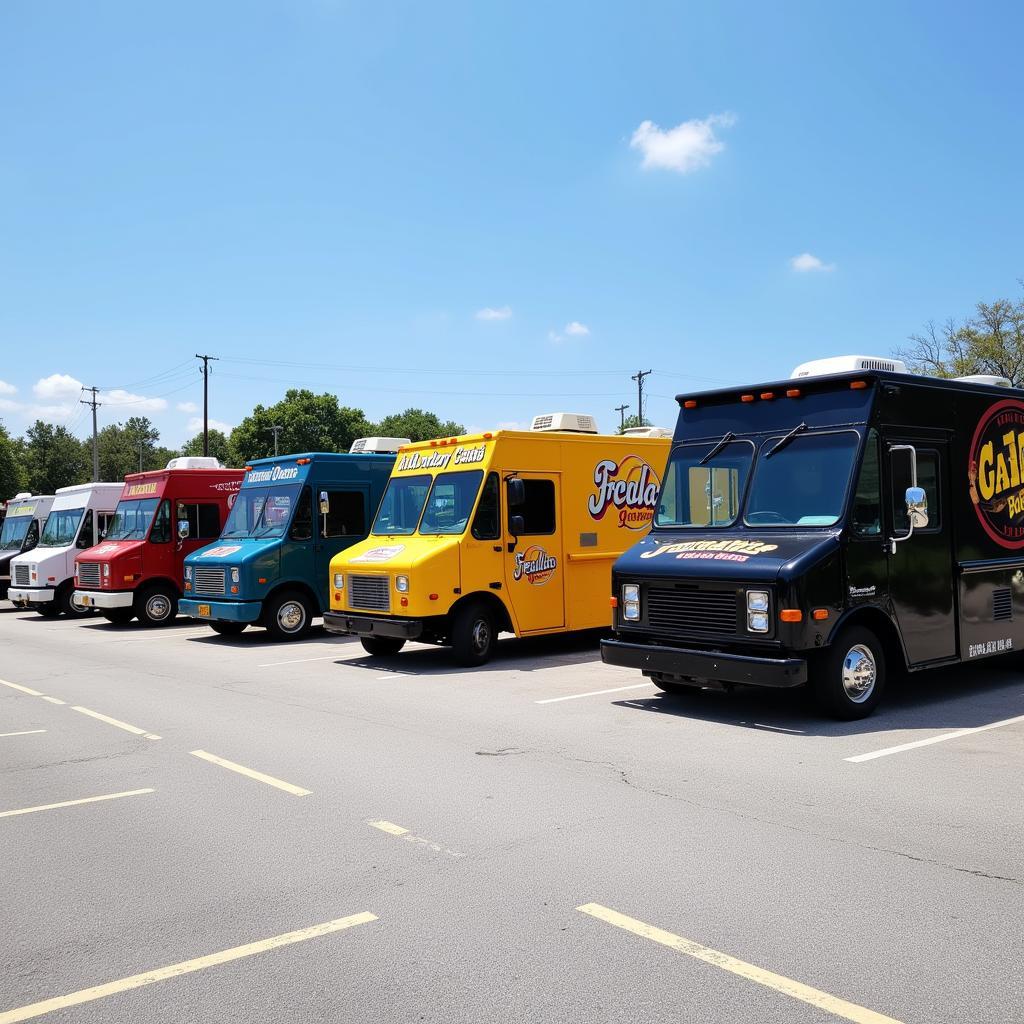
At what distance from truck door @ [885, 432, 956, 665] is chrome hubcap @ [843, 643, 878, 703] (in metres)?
0.48

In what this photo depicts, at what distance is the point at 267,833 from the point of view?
5.52 m

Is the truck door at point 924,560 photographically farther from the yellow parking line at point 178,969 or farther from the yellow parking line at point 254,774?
the yellow parking line at point 178,969

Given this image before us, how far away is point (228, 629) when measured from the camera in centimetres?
1758

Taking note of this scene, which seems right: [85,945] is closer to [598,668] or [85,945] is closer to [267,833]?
[267,833]

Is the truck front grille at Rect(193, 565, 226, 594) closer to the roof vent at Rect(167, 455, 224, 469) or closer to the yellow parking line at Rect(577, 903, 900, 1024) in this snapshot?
the roof vent at Rect(167, 455, 224, 469)

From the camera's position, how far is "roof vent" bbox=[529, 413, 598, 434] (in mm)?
14008

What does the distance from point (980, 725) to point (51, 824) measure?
22.9 ft

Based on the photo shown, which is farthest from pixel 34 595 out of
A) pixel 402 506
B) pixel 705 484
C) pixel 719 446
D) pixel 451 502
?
pixel 719 446

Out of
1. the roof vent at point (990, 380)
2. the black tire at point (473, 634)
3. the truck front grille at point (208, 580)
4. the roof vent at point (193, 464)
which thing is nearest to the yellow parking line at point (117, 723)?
the black tire at point (473, 634)

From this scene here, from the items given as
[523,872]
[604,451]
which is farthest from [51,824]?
[604,451]

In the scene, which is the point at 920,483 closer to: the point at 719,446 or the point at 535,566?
the point at 719,446

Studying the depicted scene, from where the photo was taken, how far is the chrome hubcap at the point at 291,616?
16.3 m

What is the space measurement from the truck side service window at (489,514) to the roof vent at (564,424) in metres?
1.62

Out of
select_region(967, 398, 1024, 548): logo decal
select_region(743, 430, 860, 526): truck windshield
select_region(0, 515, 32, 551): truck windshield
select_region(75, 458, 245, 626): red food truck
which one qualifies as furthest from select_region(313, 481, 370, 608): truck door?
select_region(0, 515, 32, 551): truck windshield
